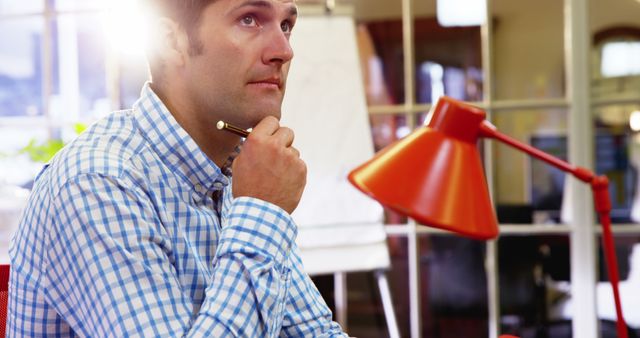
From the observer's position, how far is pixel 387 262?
2.74 m

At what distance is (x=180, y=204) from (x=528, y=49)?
2168 millimetres

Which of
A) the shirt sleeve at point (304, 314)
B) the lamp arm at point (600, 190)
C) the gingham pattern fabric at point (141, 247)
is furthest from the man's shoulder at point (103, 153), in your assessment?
the lamp arm at point (600, 190)

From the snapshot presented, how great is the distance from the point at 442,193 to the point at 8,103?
3.03m

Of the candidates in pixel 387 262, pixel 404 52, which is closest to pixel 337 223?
pixel 387 262

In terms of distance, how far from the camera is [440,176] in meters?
0.98

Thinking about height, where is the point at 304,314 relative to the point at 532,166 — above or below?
below

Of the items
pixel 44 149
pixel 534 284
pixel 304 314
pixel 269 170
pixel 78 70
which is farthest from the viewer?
pixel 78 70

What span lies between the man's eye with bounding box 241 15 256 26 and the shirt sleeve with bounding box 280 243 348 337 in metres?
0.38

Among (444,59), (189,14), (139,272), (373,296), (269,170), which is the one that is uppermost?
(444,59)

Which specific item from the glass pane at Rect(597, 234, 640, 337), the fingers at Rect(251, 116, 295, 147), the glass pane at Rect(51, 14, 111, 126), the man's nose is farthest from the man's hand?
the glass pane at Rect(51, 14, 111, 126)

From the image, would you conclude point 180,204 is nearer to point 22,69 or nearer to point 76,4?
point 76,4

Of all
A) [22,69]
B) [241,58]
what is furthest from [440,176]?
[22,69]

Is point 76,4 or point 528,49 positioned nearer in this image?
point 528,49

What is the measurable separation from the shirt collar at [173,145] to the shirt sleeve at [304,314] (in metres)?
0.24
